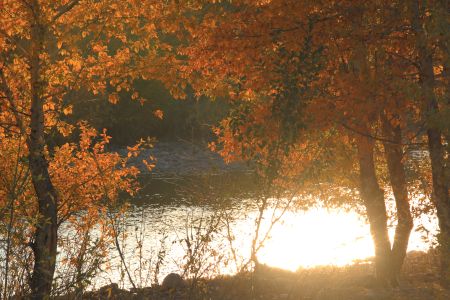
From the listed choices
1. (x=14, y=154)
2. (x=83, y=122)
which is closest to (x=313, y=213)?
(x=83, y=122)

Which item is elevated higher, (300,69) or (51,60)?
(51,60)

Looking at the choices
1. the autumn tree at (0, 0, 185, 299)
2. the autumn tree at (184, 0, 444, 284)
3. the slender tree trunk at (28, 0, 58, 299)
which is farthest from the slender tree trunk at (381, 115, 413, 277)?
the slender tree trunk at (28, 0, 58, 299)

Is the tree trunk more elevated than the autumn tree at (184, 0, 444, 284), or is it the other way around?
the autumn tree at (184, 0, 444, 284)

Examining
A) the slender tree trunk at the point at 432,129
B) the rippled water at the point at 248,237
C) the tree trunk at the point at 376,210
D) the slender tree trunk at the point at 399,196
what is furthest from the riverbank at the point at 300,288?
the rippled water at the point at 248,237

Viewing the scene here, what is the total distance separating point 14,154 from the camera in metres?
11.5

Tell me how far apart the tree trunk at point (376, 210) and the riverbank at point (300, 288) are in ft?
1.53

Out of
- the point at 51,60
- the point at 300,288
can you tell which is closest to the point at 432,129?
the point at 300,288

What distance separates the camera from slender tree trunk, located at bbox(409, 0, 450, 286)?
9180 mm

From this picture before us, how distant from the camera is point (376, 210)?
12.4 meters

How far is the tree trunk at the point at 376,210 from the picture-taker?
12398 mm

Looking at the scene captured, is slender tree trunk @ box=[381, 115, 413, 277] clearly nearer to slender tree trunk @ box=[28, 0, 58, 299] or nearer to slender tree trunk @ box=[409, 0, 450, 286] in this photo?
slender tree trunk @ box=[409, 0, 450, 286]

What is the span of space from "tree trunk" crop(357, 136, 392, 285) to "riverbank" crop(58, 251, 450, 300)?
47 cm

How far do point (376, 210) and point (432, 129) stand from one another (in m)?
2.80

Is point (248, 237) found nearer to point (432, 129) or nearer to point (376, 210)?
point (376, 210)
